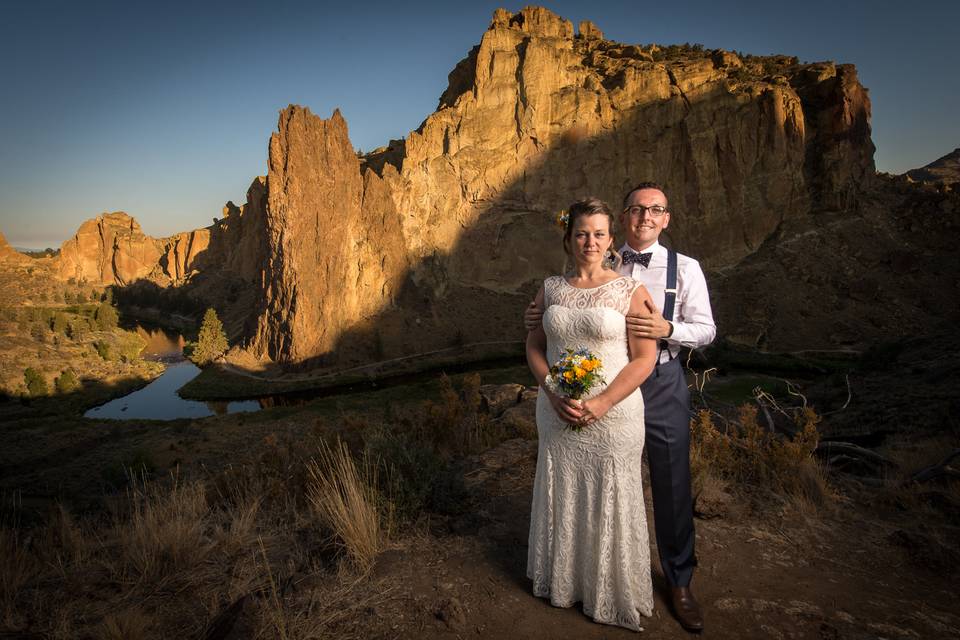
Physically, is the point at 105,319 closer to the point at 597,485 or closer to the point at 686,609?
the point at 597,485

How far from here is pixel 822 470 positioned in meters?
4.93

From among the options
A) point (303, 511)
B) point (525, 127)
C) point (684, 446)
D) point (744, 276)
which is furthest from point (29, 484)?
point (744, 276)

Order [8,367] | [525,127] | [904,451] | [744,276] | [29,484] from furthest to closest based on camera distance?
[525,127] → [744,276] → [8,367] → [29,484] → [904,451]

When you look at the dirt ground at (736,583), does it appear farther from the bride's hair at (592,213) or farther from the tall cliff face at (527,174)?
the tall cliff face at (527,174)

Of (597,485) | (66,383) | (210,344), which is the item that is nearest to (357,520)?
(597,485)

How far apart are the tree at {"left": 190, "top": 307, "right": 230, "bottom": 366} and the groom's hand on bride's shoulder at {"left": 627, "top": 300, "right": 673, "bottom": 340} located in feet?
165

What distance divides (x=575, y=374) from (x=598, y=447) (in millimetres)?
529

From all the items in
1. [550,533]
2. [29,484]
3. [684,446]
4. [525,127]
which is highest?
[525,127]

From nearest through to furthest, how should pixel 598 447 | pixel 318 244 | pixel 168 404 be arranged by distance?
pixel 598 447
pixel 168 404
pixel 318 244

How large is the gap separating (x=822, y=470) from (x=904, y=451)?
224 cm

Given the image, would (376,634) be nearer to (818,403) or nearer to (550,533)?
(550,533)

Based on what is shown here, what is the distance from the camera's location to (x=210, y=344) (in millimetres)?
46938

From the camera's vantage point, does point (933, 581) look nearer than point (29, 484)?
Yes

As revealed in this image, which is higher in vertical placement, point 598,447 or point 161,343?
point 598,447
